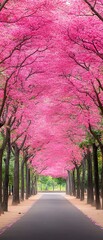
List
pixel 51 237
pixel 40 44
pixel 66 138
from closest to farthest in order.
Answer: pixel 51 237
pixel 40 44
pixel 66 138

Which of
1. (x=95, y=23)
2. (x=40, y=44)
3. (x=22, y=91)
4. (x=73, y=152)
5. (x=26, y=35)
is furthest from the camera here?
(x=73, y=152)

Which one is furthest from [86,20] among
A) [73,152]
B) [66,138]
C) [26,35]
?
[73,152]

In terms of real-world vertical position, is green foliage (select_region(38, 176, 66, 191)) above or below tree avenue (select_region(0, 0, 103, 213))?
below

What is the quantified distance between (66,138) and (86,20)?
27840mm

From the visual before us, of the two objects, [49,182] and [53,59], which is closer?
[53,59]

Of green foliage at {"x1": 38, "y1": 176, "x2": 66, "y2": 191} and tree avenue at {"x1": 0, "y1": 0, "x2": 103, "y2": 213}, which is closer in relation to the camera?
tree avenue at {"x1": 0, "y1": 0, "x2": 103, "y2": 213}

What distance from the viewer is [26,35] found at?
17594 mm

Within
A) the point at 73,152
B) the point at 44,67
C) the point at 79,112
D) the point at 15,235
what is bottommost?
the point at 73,152

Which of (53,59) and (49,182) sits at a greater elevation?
(53,59)

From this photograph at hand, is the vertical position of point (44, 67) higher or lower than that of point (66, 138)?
higher

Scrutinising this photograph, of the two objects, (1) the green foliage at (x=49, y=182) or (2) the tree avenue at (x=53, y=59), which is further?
(1) the green foliage at (x=49, y=182)

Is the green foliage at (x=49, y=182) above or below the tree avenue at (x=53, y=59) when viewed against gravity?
below

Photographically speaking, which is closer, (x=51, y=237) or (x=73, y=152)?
(x=51, y=237)

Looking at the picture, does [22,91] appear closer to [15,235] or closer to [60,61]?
[60,61]
